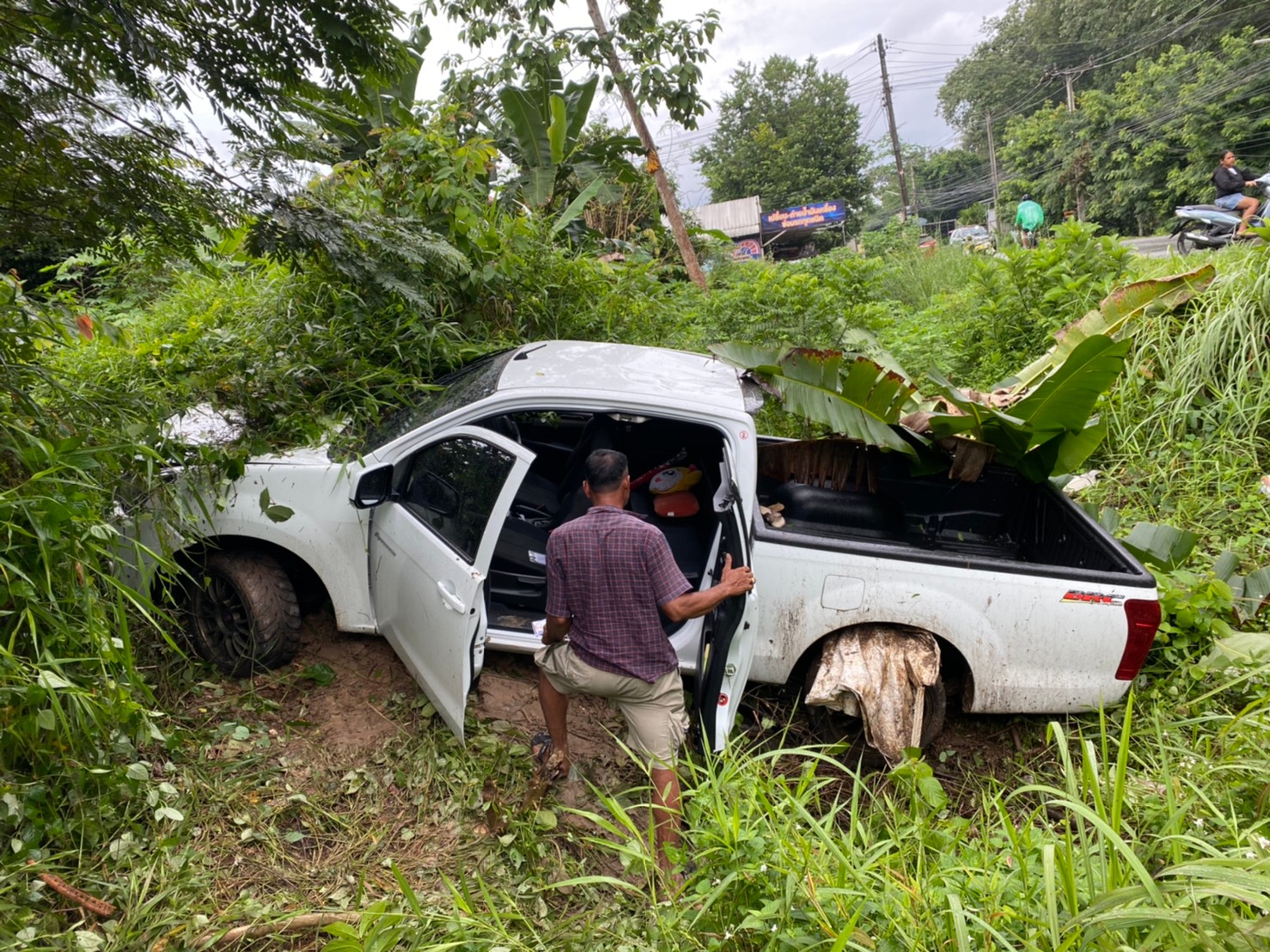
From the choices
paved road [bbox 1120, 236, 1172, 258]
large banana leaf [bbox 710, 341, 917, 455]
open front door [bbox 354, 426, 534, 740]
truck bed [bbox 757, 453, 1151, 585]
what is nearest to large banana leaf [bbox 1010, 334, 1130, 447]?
truck bed [bbox 757, 453, 1151, 585]

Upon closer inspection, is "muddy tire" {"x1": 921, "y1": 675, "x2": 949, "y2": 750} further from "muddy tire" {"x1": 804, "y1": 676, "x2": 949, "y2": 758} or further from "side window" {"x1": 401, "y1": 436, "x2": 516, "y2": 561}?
"side window" {"x1": 401, "y1": 436, "x2": 516, "y2": 561}

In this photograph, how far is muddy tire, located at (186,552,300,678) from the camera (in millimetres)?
3578

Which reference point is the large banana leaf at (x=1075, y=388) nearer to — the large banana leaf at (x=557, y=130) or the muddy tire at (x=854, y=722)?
the muddy tire at (x=854, y=722)

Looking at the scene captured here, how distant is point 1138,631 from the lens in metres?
3.10

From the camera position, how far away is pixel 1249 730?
9.13 feet


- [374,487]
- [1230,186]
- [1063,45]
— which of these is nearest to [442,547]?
[374,487]

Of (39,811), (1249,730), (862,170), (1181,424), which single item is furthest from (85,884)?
(862,170)

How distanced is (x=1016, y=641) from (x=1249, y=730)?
808mm

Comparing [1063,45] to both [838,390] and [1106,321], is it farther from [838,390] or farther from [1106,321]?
[838,390]

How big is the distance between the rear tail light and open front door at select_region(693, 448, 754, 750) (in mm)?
1592

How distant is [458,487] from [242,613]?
134 centimetres

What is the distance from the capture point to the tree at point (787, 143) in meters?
40.0

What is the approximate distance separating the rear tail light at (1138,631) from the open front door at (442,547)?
A: 8.28ft

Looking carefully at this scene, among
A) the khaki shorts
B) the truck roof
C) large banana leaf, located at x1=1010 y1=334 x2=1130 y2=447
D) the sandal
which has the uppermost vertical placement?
the truck roof
